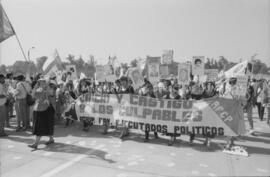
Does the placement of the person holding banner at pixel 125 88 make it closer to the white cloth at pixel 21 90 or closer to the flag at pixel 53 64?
the white cloth at pixel 21 90

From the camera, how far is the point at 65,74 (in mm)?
11227

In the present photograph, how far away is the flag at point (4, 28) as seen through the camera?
7953 mm

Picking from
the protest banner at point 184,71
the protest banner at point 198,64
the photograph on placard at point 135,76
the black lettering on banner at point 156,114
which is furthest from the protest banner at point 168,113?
the protest banner at point 184,71

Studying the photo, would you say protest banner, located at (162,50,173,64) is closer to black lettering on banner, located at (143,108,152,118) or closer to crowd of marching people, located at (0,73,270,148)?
crowd of marching people, located at (0,73,270,148)

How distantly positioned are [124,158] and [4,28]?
610 centimetres

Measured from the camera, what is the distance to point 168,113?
6.59m

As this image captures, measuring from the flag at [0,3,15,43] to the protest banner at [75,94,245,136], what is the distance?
3.46 m

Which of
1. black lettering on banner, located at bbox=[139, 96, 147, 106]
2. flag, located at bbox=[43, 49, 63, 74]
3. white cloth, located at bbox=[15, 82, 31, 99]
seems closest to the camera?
black lettering on banner, located at bbox=[139, 96, 147, 106]

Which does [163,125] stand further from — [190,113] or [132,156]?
[132,156]

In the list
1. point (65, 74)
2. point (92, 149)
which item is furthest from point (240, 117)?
point (65, 74)

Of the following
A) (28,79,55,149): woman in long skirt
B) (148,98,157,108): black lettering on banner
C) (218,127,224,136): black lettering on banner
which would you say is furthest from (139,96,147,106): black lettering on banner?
(28,79,55,149): woman in long skirt

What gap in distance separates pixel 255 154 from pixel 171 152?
198 cm

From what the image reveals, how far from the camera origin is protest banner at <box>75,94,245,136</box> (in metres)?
6.11

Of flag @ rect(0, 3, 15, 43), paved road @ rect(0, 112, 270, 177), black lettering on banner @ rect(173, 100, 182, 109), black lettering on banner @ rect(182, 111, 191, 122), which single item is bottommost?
paved road @ rect(0, 112, 270, 177)
